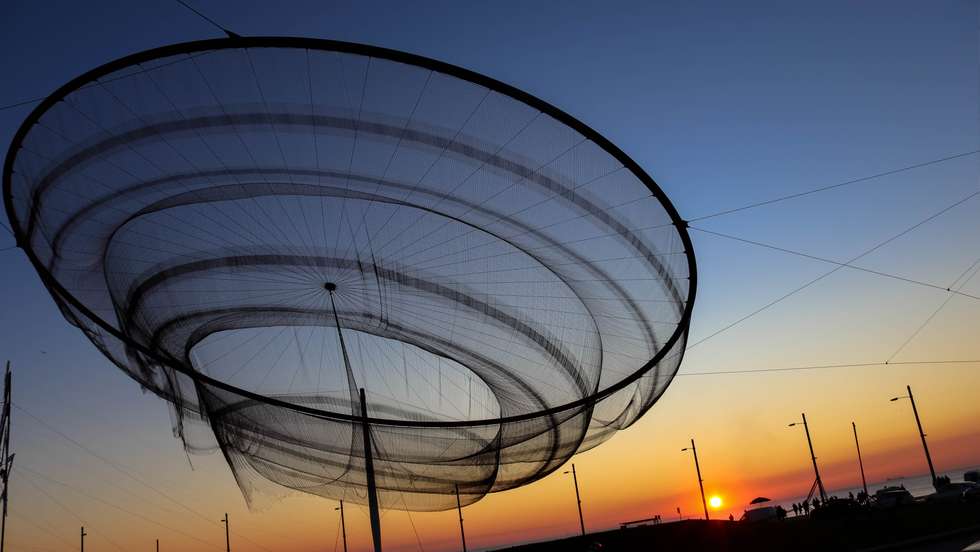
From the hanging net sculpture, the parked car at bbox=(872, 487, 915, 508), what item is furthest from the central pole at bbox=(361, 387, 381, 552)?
the parked car at bbox=(872, 487, 915, 508)

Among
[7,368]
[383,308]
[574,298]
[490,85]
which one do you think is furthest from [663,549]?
[7,368]

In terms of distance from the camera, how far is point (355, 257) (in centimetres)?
1889

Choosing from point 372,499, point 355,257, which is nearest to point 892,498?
point 372,499

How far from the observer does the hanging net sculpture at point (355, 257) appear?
44.5ft

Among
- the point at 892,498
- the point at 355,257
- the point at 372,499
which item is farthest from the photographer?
the point at 892,498

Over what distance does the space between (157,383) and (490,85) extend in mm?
11377

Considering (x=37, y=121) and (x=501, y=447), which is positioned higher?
(x=37, y=121)

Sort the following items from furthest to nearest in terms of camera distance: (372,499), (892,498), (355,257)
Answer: (892,498) → (372,499) → (355,257)

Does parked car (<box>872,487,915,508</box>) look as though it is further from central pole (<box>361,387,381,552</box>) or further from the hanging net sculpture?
central pole (<box>361,387,381,552</box>)

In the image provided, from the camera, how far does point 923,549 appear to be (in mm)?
24500

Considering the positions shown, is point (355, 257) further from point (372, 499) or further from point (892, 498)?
point (892, 498)

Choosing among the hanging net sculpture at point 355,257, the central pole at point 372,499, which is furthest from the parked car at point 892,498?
the central pole at point 372,499

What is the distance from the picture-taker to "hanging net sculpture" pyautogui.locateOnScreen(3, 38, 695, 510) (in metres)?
13.6

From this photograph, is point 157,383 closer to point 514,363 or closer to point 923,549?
point 514,363
